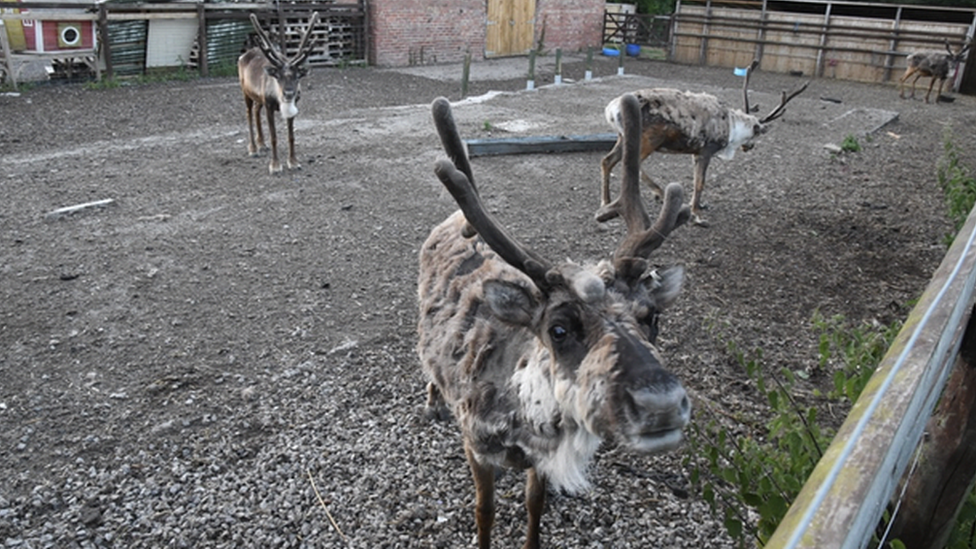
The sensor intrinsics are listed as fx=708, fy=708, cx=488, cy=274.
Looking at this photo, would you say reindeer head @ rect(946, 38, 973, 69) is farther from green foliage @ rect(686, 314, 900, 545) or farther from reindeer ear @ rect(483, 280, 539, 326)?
reindeer ear @ rect(483, 280, 539, 326)

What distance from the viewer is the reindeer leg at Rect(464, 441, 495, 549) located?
9.62 feet

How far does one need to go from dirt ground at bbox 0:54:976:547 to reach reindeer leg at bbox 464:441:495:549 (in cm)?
19

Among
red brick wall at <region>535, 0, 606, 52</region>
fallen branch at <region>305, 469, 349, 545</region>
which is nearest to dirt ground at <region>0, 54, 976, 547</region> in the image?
fallen branch at <region>305, 469, 349, 545</region>

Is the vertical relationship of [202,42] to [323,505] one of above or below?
above

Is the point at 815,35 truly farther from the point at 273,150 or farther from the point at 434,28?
the point at 273,150

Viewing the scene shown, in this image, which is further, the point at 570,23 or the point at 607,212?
the point at 570,23

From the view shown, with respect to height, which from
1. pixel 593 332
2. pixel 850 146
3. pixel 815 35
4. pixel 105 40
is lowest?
pixel 850 146

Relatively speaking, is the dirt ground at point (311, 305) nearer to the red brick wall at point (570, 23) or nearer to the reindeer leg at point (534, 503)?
the reindeer leg at point (534, 503)

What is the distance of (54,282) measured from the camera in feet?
18.0

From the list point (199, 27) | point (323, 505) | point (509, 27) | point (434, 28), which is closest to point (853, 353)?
point (323, 505)

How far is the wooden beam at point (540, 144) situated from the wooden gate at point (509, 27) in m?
12.0

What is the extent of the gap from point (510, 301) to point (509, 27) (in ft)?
67.7

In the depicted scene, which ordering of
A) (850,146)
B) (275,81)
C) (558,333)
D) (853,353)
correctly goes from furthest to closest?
(850,146) < (275,81) < (853,353) < (558,333)

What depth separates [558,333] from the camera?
7.63ft
